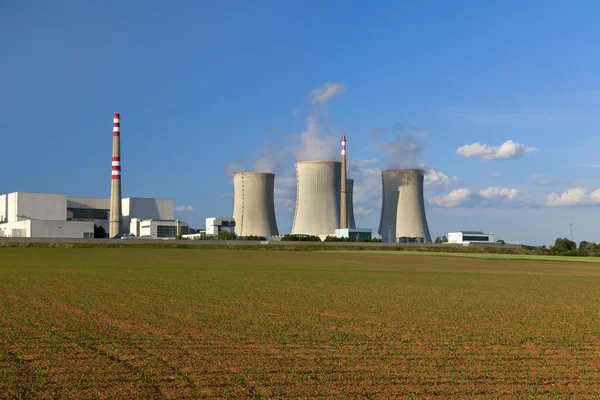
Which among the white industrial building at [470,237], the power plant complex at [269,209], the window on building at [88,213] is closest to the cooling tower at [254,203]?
the power plant complex at [269,209]

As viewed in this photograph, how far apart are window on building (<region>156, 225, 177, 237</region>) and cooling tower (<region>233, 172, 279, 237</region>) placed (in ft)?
75.9

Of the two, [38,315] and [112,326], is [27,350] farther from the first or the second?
[38,315]

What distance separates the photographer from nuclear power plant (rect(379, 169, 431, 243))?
68062 millimetres

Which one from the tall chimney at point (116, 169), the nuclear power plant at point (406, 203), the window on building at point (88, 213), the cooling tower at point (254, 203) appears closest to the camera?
the nuclear power plant at point (406, 203)

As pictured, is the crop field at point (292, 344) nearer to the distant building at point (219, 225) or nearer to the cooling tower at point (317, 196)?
the cooling tower at point (317, 196)

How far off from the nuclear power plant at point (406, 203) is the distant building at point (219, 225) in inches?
1217

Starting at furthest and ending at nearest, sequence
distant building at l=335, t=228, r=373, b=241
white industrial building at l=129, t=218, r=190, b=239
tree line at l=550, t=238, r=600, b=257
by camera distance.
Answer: white industrial building at l=129, t=218, r=190, b=239, distant building at l=335, t=228, r=373, b=241, tree line at l=550, t=238, r=600, b=257

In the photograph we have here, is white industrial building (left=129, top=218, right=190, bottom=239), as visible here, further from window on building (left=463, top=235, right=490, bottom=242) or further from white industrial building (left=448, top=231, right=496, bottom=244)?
window on building (left=463, top=235, right=490, bottom=242)

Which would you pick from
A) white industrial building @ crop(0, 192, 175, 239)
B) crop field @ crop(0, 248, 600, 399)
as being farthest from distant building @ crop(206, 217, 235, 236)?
crop field @ crop(0, 248, 600, 399)

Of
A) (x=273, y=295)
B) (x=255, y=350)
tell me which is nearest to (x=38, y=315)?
(x=255, y=350)

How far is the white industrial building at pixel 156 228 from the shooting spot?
297 feet

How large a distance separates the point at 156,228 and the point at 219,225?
9546mm

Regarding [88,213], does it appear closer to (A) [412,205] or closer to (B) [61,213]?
(B) [61,213]

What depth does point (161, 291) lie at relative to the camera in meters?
19.0
